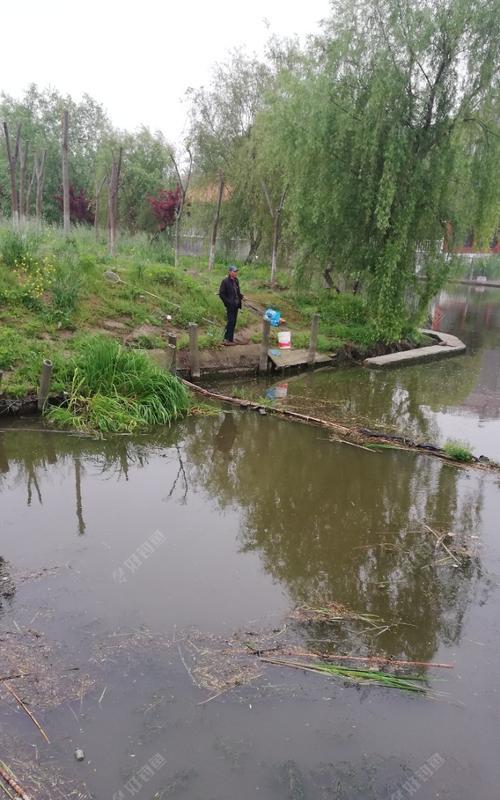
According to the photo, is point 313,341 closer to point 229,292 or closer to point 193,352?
point 229,292

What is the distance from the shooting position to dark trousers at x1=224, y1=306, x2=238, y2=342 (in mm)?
12497

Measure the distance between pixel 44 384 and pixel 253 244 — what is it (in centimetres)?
1471

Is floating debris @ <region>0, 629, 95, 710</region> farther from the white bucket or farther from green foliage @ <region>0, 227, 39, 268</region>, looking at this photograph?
the white bucket

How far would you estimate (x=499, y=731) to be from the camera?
3.78 meters

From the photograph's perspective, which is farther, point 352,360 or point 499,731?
point 352,360

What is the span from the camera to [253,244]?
22031 millimetres

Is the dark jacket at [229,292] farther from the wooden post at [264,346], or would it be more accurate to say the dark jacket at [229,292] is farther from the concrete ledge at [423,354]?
the concrete ledge at [423,354]

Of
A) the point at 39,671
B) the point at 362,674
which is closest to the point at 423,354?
the point at 362,674

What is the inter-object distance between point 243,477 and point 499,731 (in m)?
4.40

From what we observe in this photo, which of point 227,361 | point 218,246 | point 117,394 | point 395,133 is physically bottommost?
point 117,394

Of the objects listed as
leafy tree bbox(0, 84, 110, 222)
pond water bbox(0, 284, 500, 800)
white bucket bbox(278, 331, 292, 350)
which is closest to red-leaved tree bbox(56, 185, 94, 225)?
leafy tree bbox(0, 84, 110, 222)

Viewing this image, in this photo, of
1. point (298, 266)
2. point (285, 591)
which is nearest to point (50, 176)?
point (298, 266)

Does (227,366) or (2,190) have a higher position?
(2,190)

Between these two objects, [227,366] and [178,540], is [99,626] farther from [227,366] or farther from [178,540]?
[227,366]
